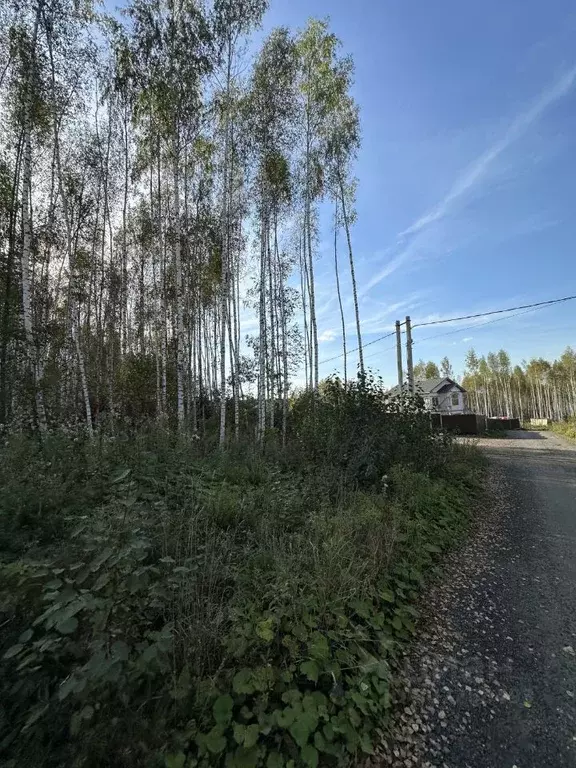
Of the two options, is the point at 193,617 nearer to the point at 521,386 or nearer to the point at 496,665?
the point at 496,665

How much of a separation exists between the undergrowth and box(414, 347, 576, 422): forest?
60.8 m

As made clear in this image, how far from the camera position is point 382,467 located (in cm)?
617

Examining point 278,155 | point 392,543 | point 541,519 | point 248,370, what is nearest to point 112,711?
point 392,543

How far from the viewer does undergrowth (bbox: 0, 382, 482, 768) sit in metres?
1.54

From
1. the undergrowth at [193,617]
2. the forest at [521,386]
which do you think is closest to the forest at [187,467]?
the undergrowth at [193,617]

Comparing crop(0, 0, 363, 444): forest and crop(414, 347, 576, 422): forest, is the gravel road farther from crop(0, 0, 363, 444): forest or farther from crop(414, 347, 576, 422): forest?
crop(414, 347, 576, 422): forest

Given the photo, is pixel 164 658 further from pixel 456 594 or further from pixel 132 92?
pixel 132 92

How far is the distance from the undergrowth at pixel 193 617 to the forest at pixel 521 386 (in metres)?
60.8

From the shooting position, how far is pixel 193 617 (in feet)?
6.81

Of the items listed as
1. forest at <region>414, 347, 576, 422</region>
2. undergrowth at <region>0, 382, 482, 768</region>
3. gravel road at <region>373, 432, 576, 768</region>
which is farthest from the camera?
forest at <region>414, 347, 576, 422</region>

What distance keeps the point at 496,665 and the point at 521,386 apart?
6969cm

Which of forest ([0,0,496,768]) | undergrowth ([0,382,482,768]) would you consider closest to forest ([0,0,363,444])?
forest ([0,0,496,768])

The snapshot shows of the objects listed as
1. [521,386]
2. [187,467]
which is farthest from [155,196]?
[521,386]

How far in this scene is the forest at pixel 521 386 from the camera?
5431cm
